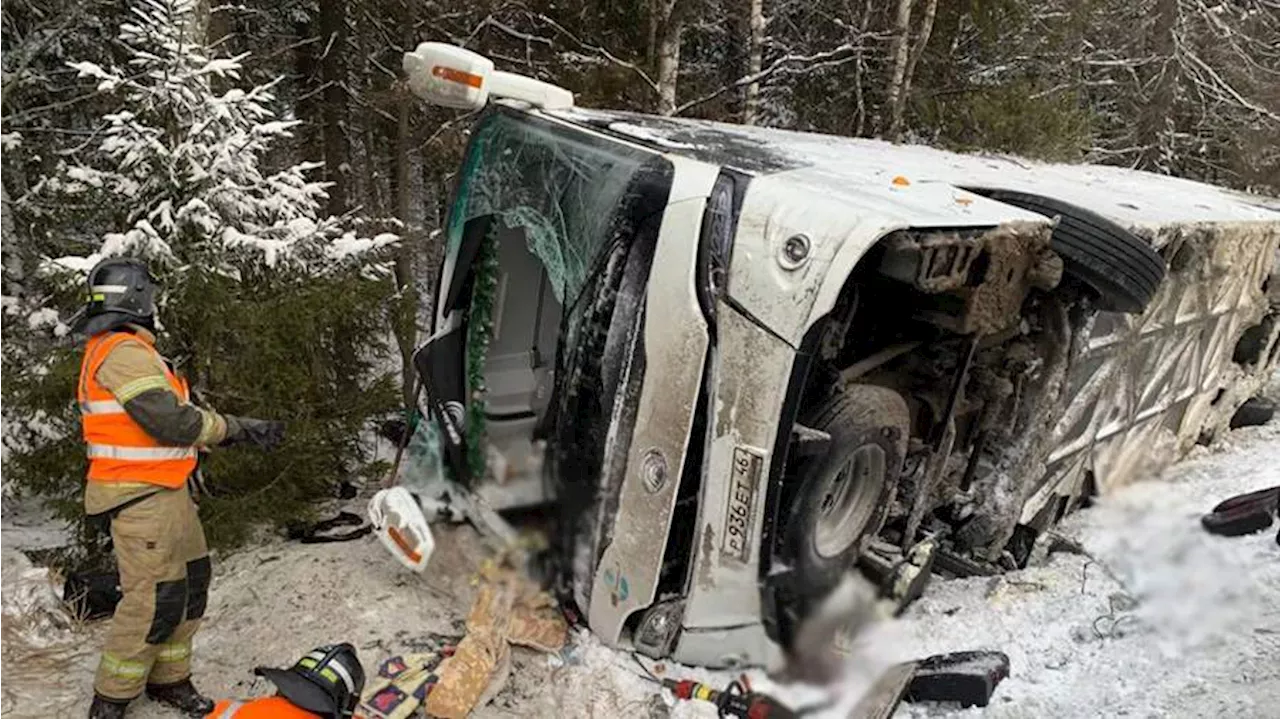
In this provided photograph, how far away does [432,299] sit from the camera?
14.6 feet

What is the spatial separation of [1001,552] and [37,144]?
9.84m

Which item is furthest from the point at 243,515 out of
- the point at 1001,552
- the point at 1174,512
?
the point at 1174,512

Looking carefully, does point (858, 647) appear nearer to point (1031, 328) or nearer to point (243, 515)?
point (1031, 328)

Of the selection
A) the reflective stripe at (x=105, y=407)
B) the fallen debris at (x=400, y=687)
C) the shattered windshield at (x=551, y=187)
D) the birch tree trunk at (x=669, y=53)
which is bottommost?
the fallen debris at (x=400, y=687)

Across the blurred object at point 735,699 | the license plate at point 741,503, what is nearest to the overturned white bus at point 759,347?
the license plate at point 741,503

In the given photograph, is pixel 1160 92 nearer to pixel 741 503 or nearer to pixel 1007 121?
pixel 1007 121

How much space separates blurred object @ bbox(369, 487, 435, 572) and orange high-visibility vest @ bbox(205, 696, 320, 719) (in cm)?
144

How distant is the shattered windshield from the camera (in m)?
3.52

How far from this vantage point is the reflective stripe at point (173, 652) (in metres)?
3.40

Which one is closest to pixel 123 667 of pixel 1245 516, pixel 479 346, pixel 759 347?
pixel 479 346

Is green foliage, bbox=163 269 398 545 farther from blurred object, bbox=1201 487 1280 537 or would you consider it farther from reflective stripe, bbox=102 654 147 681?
blurred object, bbox=1201 487 1280 537

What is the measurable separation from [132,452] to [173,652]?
800 millimetres

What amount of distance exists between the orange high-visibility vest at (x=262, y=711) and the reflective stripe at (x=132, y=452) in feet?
3.58

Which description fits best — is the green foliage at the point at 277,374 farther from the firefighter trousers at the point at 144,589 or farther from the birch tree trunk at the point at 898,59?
the birch tree trunk at the point at 898,59
